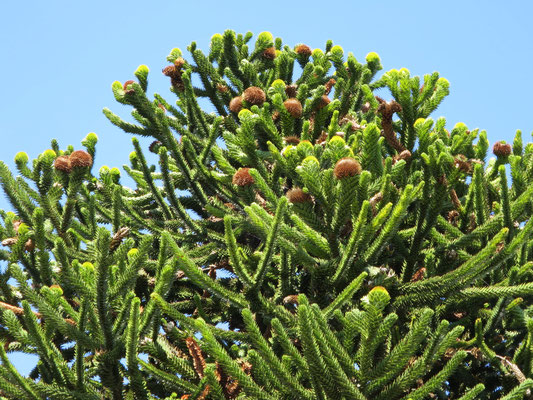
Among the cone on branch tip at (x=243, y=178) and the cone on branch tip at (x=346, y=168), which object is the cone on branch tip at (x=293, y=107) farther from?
the cone on branch tip at (x=346, y=168)

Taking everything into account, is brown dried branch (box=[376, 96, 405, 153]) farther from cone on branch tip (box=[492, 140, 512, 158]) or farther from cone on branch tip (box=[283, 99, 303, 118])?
cone on branch tip (box=[492, 140, 512, 158])

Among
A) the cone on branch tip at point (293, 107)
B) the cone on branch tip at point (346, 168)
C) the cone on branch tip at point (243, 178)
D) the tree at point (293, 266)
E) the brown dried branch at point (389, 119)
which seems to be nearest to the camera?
the tree at point (293, 266)

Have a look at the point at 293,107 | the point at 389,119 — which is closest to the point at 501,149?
the point at 389,119

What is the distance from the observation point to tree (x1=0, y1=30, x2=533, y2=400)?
332 centimetres

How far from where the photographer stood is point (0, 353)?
3146 millimetres

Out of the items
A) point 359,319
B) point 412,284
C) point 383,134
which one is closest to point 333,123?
point 383,134

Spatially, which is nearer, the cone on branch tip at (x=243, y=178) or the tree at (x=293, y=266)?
the tree at (x=293, y=266)

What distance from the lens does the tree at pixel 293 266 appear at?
10.9ft

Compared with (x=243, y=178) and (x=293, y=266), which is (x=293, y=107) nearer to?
(x=243, y=178)

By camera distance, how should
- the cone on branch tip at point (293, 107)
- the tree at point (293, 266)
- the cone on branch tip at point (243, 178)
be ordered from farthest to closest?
the cone on branch tip at point (293, 107) < the cone on branch tip at point (243, 178) < the tree at point (293, 266)

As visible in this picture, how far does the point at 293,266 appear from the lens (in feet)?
14.4

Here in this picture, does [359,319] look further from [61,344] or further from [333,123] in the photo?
[61,344]

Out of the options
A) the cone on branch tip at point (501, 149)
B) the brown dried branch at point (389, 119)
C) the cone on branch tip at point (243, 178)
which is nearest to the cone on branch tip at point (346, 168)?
the cone on branch tip at point (243, 178)

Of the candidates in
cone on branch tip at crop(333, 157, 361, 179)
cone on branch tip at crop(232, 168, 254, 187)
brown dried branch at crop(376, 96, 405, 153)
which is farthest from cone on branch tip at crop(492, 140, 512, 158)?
cone on branch tip at crop(232, 168, 254, 187)
